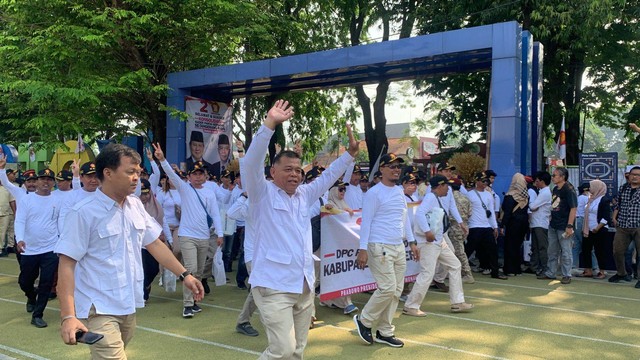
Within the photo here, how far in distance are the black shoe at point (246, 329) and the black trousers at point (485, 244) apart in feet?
18.1

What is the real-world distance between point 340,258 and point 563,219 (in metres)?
5.03

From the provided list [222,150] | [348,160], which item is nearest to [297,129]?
[222,150]

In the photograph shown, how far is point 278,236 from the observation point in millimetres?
4344

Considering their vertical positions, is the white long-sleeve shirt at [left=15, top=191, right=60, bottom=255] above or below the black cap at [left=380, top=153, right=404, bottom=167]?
below

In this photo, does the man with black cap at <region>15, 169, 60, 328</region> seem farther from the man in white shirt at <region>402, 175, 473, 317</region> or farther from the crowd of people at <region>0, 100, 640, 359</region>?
the man in white shirt at <region>402, 175, 473, 317</region>

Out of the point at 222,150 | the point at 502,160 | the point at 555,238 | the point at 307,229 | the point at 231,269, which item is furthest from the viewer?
the point at 222,150

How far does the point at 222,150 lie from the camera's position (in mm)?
19422

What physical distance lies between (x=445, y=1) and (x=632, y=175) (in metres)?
12.9

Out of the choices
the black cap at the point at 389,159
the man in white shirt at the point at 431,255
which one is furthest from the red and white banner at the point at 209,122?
the black cap at the point at 389,159

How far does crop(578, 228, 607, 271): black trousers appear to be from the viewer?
11.5 m

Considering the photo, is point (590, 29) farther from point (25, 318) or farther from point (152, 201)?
point (25, 318)

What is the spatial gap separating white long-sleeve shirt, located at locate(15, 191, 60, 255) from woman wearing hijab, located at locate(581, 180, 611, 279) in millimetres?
9303

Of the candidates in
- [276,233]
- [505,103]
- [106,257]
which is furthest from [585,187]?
[106,257]

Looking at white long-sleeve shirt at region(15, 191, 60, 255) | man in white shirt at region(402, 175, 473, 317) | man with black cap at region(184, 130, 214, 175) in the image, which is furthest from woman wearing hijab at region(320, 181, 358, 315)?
man with black cap at region(184, 130, 214, 175)
